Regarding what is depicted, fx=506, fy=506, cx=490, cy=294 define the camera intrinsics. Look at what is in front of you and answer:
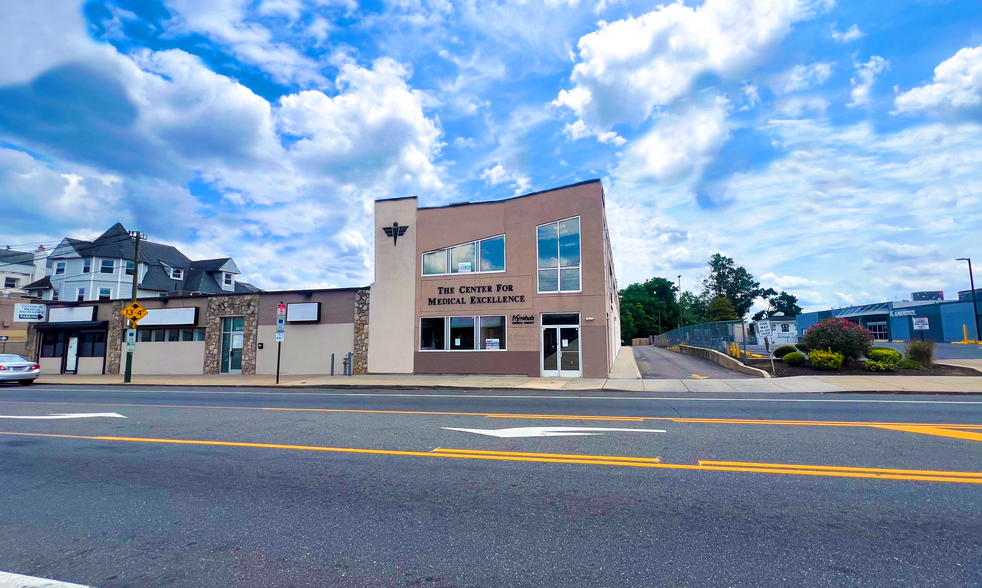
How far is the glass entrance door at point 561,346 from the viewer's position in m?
19.1

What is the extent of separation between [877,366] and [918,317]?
33.1 meters

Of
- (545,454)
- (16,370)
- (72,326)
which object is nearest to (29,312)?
(72,326)

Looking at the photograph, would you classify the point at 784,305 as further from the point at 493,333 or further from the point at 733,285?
the point at 493,333

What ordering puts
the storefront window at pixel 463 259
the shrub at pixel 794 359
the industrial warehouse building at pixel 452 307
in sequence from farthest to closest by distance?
the storefront window at pixel 463 259
the industrial warehouse building at pixel 452 307
the shrub at pixel 794 359

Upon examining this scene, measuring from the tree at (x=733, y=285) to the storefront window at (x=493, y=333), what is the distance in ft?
271

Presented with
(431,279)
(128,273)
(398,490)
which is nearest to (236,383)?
(431,279)

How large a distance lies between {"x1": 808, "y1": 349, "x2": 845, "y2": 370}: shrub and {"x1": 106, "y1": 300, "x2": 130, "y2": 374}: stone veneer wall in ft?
107

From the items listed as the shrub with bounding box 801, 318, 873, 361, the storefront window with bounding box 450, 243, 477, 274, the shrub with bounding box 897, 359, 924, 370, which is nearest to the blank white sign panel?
the storefront window with bounding box 450, 243, 477, 274

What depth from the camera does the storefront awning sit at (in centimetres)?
2750

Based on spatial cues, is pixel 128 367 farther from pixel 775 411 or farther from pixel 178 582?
pixel 775 411

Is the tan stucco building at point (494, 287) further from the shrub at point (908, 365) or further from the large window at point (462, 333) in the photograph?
the shrub at point (908, 365)

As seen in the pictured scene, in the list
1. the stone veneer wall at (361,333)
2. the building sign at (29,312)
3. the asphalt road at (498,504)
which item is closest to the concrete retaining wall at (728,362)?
the asphalt road at (498,504)

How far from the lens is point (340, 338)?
2234 cm

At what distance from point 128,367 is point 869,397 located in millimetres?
26594
